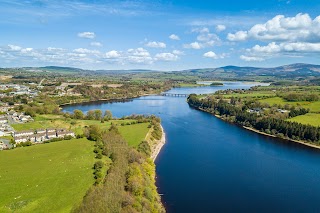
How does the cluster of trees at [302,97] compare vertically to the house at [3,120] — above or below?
above

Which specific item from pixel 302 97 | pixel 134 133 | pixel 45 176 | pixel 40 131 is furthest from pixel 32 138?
pixel 302 97

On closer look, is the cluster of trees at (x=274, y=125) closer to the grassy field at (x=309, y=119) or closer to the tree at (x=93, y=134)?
the grassy field at (x=309, y=119)

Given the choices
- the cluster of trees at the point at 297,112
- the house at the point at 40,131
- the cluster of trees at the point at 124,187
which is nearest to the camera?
the cluster of trees at the point at 124,187

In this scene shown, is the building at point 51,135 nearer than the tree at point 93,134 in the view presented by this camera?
No

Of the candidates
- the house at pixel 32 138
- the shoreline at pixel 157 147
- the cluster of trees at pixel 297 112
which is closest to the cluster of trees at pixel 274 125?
the cluster of trees at pixel 297 112

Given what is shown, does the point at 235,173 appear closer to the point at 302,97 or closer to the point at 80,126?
the point at 80,126

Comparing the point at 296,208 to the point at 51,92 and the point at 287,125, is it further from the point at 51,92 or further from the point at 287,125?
the point at 51,92

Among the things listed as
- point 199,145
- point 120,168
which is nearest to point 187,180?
point 120,168
